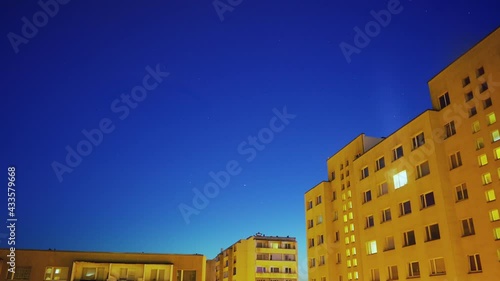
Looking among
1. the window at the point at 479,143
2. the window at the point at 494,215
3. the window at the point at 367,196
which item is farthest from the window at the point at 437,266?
the window at the point at 367,196

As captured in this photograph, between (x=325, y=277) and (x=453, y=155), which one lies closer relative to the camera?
(x=453, y=155)

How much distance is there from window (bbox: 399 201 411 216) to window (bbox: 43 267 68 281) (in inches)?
1416

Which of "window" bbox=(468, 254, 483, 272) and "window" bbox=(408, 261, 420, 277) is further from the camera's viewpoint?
"window" bbox=(408, 261, 420, 277)

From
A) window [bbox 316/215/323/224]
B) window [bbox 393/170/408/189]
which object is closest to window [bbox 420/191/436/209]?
window [bbox 393/170/408/189]

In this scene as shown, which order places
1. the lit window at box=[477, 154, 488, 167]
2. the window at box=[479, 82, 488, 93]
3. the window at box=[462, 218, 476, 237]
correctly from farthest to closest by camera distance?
the window at box=[462, 218, 476, 237] → the window at box=[479, 82, 488, 93] → the lit window at box=[477, 154, 488, 167]

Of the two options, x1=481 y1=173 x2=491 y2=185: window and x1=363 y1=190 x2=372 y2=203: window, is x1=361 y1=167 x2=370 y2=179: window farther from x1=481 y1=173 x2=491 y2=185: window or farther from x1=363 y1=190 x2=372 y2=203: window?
x1=481 y1=173 x2=491 y2=185: window

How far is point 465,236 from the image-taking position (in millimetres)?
34125

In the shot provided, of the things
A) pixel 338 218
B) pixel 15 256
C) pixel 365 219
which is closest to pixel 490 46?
pixel 365 219

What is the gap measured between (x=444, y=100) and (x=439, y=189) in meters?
8.56

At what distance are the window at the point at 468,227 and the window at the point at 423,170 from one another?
575cm

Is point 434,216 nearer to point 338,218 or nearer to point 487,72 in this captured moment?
point 487,72

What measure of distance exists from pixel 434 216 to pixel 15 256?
42229mm

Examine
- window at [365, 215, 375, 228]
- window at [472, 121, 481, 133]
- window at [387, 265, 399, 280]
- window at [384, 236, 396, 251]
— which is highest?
window at [472, 121, 481, 133]

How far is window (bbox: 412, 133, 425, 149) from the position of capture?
Answer: 40.2 m
